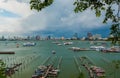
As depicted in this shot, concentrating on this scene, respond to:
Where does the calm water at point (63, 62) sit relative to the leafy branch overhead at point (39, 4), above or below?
below

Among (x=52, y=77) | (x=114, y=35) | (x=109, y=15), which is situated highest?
(x=109, y=15)

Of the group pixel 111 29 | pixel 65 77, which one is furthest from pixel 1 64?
pixel 65 77

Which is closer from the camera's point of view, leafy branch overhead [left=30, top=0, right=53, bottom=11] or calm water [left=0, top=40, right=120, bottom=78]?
leafy branch overhead [left=30, top=0, right=53, bottom=11]

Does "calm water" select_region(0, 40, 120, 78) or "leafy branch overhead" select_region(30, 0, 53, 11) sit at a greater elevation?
"leafy branch overhead" select_region(30, 0, 53, 11)

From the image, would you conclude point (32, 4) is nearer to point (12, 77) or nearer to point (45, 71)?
point (12, 77)

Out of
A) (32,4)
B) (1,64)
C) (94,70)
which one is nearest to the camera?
(32,4)

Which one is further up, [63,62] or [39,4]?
[39,4]

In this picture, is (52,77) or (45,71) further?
(45,71)

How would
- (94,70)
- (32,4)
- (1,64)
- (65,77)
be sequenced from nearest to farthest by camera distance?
(32,4)
(1,64)
(65,77)
(94,70)

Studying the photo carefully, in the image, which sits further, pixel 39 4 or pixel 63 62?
pixel 63 62

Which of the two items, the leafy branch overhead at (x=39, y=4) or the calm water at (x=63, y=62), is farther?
the calm water at (x=63, y=62)

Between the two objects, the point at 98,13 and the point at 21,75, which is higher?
the point at 98,13
